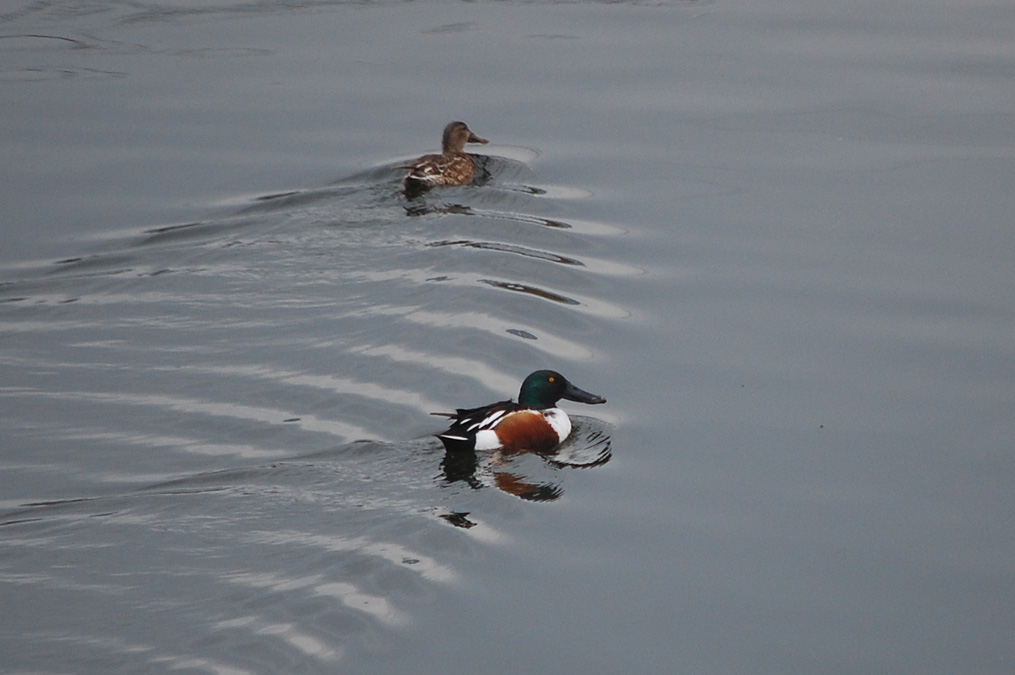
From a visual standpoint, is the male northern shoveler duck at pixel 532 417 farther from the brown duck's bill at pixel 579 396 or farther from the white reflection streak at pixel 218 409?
the white reflection streak at pixel 218 409

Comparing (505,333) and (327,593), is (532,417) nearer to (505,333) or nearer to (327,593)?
(505,333)

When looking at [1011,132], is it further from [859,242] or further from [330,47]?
[330,47]

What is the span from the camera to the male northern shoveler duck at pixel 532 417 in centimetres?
945

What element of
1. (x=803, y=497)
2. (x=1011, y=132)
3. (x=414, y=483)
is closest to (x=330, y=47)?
(x=1011, y=132)

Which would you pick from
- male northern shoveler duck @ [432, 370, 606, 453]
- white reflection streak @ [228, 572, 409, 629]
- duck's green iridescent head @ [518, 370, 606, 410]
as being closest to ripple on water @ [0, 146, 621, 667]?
white reflection streak @ [228, 572, 409, 629]

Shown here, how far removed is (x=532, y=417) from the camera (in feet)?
31.3

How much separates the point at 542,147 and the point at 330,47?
3.74 meters

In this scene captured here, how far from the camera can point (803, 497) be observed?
828 centimetres

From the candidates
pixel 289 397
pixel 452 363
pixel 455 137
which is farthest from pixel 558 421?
pixel 455 137

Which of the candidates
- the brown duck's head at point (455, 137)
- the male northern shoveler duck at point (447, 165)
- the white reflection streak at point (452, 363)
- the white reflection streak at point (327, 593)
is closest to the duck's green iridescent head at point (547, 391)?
the white reflection streak at point (452, 363)

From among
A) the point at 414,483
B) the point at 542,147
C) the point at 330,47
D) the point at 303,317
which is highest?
the point at 330,47

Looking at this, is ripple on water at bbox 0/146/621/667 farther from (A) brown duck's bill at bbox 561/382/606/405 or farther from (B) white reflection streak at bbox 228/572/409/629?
(A) brown duck's bill at bbox 561/382/606/405

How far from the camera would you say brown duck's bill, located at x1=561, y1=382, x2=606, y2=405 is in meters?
9.46

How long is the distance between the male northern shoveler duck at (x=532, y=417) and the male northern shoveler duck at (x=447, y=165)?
387 cm
